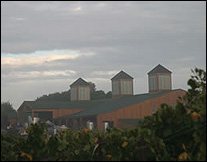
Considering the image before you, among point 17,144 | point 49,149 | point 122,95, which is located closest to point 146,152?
point 49,149

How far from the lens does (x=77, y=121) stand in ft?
269

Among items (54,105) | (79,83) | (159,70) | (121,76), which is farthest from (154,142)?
(79,83)

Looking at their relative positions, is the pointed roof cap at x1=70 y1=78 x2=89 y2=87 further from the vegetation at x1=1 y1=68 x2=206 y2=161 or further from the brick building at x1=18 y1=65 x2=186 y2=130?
the vegetation at x1=1 y1=68 x2=206 y2=161

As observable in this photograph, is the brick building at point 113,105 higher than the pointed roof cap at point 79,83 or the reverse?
the reverse

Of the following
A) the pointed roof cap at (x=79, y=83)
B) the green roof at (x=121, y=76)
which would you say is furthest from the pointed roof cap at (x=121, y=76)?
the pointed roof cap at (x=79, y=83)

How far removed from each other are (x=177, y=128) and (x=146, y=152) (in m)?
0.50

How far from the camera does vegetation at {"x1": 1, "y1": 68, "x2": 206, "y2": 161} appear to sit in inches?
228

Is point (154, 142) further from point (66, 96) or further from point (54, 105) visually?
point (66, 96)

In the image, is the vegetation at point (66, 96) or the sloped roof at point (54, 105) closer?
the sloped roof at point (54, 105)

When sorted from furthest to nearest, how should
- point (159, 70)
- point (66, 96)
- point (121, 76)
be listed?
point (66, 96), point (121, 76), point (159, 70)

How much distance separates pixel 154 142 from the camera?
19.0 ft

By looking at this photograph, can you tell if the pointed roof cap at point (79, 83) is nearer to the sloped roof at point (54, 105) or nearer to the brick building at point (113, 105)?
the brick building at point (113, 105)

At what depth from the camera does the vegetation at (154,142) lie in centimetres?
578

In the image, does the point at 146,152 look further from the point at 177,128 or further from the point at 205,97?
the point at 205,97
